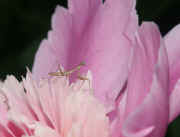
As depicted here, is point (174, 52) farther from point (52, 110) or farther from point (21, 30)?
point (21, 30)

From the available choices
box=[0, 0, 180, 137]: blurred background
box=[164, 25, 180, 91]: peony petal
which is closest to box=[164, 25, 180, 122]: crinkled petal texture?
box=[164, 25, 180, 91]: peony petal

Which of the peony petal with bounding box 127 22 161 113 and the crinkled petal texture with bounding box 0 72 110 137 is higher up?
the peony petal with bounding box 127 22 161 113

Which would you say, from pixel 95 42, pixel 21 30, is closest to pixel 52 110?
pixel 95 42

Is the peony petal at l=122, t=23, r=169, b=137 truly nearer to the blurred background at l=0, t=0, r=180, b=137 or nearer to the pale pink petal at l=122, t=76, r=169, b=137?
the pale pink petal at l=122, t=76, r=169, b=137

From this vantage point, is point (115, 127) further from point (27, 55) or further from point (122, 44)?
point (27, 55)

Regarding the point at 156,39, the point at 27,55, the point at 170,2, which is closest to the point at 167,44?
the point at 156,39

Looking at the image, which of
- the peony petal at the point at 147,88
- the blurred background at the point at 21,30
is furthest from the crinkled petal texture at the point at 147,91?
the blurred background at the point at 21,30
